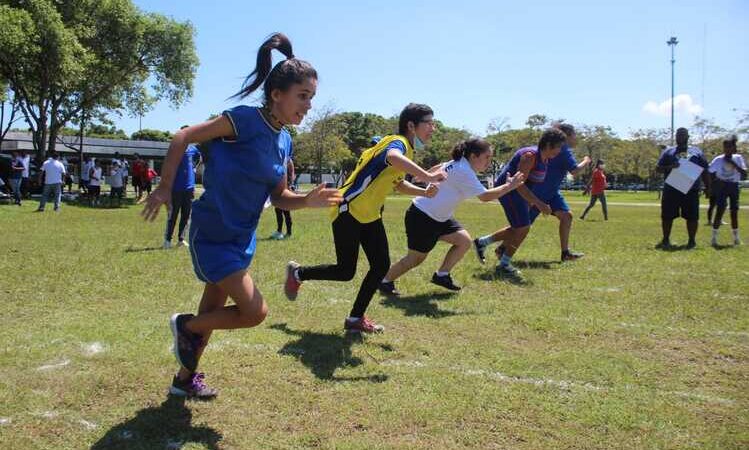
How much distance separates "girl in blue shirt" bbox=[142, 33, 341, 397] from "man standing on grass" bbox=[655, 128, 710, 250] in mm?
9432

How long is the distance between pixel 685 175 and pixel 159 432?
10.4 metres

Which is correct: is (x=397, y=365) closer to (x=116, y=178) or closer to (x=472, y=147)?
(x=472, y=147)

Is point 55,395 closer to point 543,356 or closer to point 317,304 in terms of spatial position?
point 317,304

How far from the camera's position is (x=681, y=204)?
10906 millimetres

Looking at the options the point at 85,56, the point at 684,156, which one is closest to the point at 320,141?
the point at 85,56

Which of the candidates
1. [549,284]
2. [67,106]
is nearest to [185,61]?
[67,106]

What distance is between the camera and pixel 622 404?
362 cm

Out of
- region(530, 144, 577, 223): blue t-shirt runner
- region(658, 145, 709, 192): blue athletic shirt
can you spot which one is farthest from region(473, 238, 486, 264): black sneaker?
region(658, 145, 709, 192): blue athletic shirt

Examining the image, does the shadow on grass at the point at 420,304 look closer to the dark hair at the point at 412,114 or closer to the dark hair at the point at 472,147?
the dark hair at the point at 472,147

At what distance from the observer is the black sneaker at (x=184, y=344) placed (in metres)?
3.48

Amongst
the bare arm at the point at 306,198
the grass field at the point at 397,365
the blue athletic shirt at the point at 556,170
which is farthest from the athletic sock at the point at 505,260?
the bare arm at the point at 306,198

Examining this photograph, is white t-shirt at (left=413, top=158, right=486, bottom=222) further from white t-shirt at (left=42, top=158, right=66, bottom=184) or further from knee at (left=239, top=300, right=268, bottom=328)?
white t-shirt at (left=42, top=158, right=66, bottom=184)

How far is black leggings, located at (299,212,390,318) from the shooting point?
200 inches

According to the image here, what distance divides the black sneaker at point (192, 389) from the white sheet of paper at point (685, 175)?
9.89 meters
